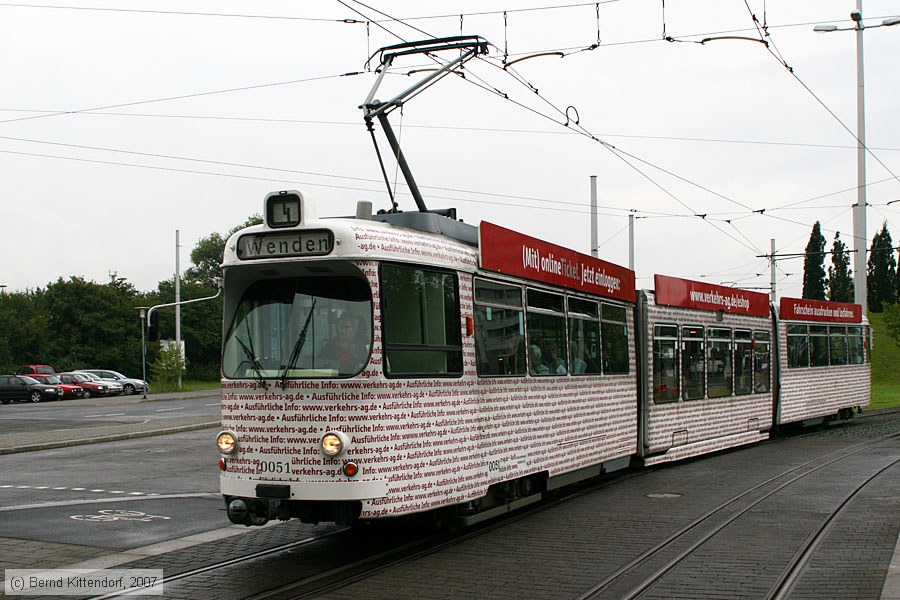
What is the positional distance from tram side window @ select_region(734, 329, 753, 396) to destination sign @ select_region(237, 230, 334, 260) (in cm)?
1267

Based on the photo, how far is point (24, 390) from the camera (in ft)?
168

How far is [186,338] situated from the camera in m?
86.3

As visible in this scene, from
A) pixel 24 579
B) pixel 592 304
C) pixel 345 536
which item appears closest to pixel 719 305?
pixel 592 304

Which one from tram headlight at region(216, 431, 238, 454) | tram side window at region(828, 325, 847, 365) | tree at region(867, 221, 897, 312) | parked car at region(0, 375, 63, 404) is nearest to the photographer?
tram headlight at region(216, 431, 238, 454)

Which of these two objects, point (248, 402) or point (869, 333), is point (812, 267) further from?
point (248, 402)

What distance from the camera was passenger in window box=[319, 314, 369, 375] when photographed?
8305 mm

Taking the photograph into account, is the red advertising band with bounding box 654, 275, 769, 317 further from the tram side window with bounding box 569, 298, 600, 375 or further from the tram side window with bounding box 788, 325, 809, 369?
the tram side window with bounding box 569, 298, 600, 375

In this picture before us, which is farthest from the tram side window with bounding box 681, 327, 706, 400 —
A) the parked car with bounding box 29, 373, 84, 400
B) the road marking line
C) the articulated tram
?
the parked car with bounding box 29, 373, 84, 400

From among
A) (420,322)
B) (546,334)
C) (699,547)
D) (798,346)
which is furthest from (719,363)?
(420,322)

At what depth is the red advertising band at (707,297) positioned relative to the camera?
53.1 feet

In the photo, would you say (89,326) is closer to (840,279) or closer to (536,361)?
(536,361)

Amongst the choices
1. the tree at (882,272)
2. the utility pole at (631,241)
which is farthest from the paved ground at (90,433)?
the tree at (882,272)

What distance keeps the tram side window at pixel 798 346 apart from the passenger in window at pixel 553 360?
12109mm

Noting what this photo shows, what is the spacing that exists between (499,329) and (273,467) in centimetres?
303
